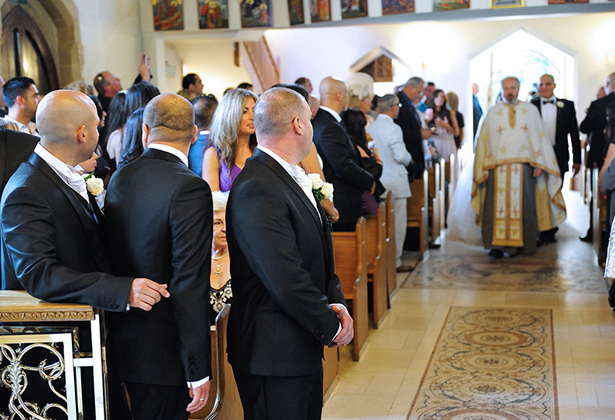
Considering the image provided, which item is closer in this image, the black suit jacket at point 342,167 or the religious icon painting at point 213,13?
the black suit jacket at point 342,167

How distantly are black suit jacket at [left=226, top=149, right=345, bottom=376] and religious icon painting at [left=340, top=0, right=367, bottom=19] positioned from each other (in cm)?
979

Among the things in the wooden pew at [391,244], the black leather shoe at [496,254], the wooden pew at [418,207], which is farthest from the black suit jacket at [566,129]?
the wooden pew at [391,244]

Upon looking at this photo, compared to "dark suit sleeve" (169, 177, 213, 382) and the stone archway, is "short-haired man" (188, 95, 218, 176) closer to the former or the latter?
"dark suit sleeve" (169, 177, 213, 382)

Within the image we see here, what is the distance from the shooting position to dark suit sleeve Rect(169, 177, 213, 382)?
7.43ft

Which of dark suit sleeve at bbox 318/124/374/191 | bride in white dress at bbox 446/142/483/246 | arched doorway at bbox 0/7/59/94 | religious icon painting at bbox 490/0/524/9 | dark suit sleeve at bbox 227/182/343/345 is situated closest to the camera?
dark suit sleeve at bbox 227/182/343/345

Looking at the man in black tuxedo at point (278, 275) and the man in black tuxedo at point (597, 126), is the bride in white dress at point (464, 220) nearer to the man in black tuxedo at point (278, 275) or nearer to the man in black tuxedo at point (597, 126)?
the man in black tuxedo at point (597, 126)

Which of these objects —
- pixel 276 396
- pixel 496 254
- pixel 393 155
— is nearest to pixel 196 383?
pixel 276 396

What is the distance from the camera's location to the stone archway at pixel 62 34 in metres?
9.51

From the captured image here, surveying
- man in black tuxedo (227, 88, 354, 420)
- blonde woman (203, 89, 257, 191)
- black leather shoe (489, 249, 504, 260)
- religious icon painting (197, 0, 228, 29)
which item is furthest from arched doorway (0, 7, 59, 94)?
man in black tuxedo (227, 88, 354, 420)

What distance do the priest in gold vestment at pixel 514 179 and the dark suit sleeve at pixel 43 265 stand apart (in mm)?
6184

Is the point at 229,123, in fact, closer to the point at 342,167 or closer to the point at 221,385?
the point at 221,385

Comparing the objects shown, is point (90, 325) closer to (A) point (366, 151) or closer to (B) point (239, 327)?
(B) point (239, 327)

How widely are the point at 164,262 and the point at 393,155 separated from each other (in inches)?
192

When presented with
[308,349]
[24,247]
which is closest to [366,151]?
[308,349]
